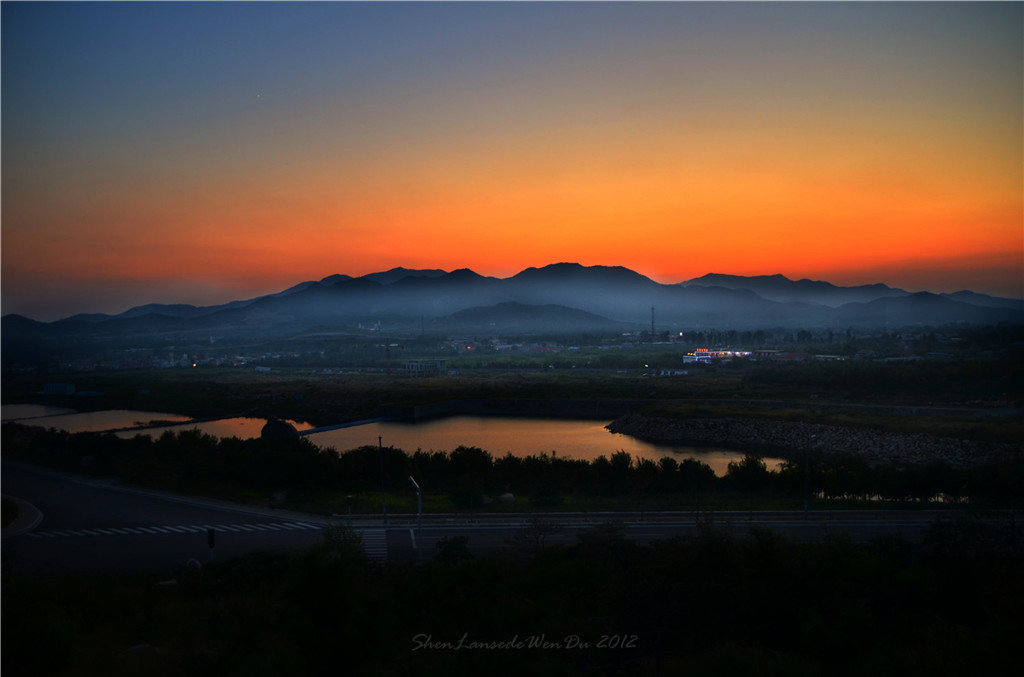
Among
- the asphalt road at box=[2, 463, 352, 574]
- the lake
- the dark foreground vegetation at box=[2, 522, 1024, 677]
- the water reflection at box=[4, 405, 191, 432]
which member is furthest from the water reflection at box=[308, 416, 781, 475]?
the dark foreground vegetation at box=[2, 522, 1024, 677]

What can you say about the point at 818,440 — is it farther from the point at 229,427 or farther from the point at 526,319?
the point at 526,319

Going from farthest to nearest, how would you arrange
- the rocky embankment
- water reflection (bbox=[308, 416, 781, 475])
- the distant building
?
1. the distant building
2. water reflection (bbox=[308, 416, 781, 475])
3. the rocky embankment

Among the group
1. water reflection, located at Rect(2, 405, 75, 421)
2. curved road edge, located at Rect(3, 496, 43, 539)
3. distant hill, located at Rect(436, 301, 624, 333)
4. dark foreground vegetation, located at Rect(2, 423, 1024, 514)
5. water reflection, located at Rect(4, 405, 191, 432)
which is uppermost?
distant hill, located at Rect(436, 301, 624, 333)

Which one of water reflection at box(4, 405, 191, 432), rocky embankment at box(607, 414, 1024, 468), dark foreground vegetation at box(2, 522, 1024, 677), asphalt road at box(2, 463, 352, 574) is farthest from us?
rocky embankment at box(607, 414, 1024, 468)

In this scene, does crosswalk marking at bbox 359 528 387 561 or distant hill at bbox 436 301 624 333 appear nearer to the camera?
crosswalk marking at bbox 359 528 387 561

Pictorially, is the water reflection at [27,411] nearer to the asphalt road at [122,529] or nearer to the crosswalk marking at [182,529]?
the asphalt road at [122,529]

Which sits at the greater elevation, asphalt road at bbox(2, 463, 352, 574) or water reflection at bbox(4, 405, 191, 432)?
water reflection at bbox(4, 405, 191, 432)

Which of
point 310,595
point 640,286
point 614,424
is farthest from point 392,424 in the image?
point 640,286

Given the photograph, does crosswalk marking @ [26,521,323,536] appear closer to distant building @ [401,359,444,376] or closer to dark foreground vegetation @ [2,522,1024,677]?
dark foreground vegetation @ [2,522,1024,677]
